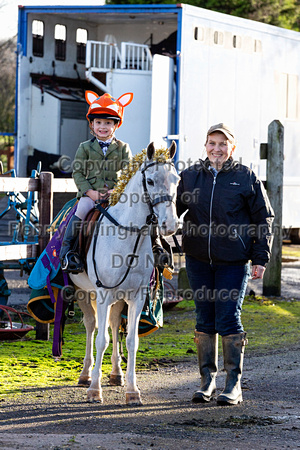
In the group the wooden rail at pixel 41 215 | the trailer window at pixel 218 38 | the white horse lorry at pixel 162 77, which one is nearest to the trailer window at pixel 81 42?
the white horse lorry at pixel 162 77

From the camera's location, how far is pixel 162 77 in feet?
41.1

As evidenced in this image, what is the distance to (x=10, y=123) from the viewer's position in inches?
1288

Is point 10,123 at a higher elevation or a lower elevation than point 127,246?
higher

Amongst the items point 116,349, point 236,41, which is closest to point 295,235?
point 236,41

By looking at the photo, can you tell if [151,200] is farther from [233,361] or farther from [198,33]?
[198,33]

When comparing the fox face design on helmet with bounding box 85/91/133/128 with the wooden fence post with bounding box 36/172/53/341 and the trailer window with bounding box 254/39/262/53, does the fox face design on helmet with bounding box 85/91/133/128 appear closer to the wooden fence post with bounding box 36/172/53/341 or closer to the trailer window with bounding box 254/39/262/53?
the wooden fence post with bounding box 36/172/53/341

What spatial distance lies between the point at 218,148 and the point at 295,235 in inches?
500

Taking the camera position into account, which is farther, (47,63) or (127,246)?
(47,63)

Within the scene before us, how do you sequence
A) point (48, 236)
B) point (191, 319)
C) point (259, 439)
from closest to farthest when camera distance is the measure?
point (259, 439) → point (48, 236) → point (191, 319)

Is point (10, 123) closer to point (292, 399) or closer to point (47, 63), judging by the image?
point (47, 63)

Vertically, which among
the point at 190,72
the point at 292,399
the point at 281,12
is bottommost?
the point at 292,399

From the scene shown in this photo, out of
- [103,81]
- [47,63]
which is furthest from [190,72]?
[47,63]

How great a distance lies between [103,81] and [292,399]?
9283 millimetres

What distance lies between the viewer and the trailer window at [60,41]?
15164 millimetres
